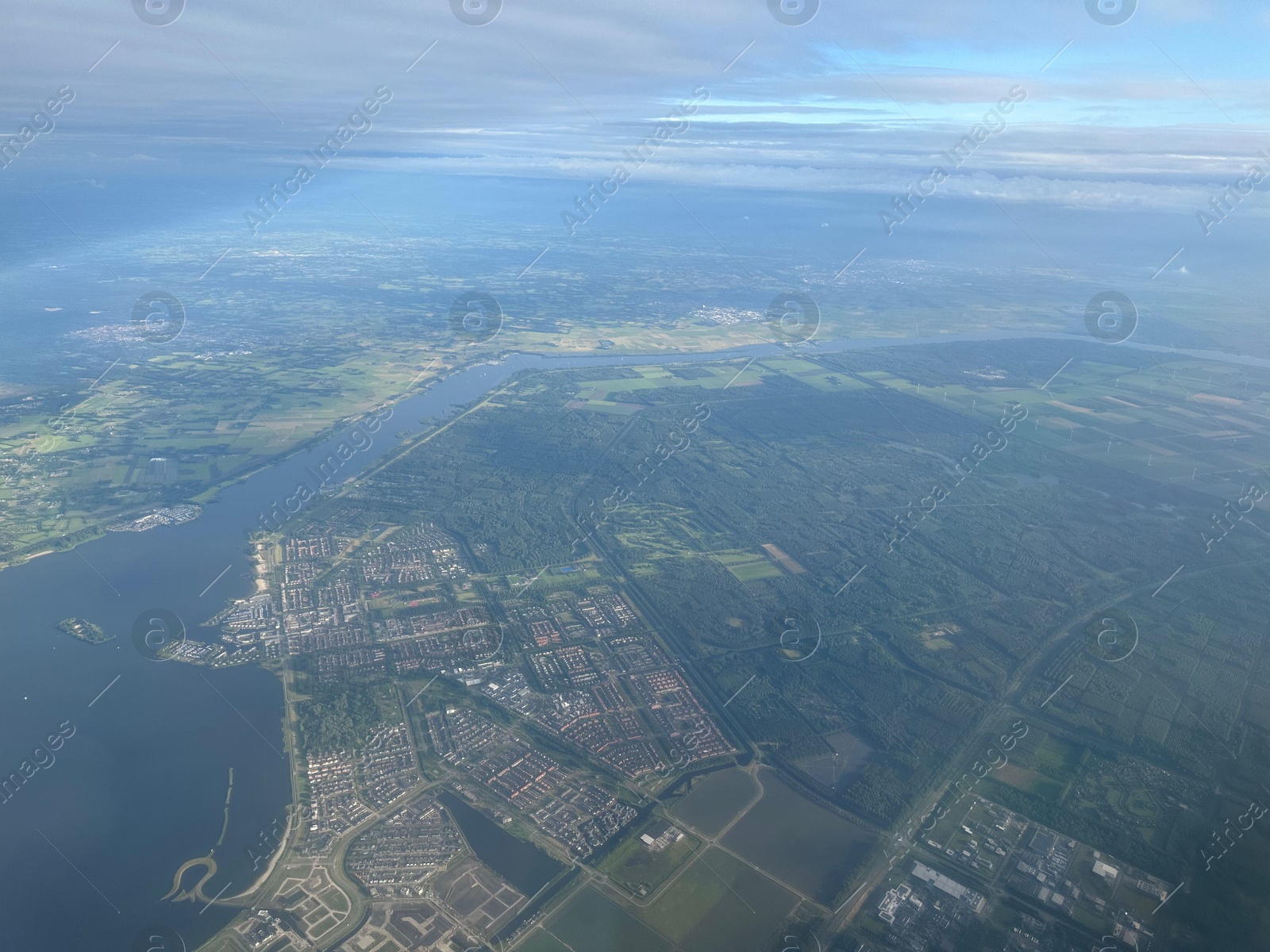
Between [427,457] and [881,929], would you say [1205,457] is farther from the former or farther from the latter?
[427,457]

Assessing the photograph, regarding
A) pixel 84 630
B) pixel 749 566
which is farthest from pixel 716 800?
pixel 84 630

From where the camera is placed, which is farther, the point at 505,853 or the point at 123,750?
the point at 123,750

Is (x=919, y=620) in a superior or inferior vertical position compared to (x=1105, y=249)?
superior

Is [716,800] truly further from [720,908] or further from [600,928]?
[600,928]

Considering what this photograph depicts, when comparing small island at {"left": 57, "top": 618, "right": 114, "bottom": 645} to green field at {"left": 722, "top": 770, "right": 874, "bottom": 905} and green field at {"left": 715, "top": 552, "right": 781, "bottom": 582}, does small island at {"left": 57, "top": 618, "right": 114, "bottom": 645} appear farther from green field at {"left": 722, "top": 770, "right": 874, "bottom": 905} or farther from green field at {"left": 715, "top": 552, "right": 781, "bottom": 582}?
green field at {"left": 715, "top": 552, "right": 781, "bottom": 582}

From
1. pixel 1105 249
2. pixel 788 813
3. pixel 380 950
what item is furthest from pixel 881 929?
pixel 1105 249

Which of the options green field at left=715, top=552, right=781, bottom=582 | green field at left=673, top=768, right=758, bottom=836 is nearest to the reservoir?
green field at left=673, top=768, right=758, bottom=836
